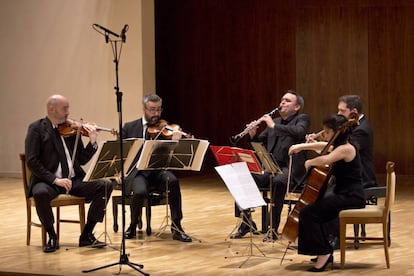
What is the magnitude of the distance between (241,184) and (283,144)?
1.03 m

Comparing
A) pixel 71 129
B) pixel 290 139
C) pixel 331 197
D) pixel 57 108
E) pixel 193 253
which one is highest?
pixel 57 108

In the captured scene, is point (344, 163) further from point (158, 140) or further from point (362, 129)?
point (158, 140)

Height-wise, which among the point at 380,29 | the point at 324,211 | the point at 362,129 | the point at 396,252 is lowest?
the point at 396,252

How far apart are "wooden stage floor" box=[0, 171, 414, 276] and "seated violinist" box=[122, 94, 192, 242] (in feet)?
0.44

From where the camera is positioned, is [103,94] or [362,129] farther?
[103,94]

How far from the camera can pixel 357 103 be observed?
6.73 m

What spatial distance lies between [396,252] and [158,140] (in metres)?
2.05

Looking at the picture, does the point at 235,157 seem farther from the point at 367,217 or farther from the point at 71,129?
A: the point at 71,129

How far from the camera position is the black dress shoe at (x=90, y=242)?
692 centimetres

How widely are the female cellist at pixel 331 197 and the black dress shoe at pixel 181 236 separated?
4.79 ft

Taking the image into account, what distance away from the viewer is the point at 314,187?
19.6ft

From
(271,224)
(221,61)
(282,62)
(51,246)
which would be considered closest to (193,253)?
(271,224)

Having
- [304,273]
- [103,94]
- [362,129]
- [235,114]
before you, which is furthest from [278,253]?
[235,114]

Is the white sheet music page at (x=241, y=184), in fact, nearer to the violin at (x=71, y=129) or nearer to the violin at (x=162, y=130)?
the violin at (x=162, y=130)
